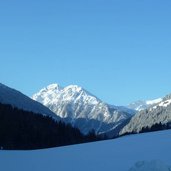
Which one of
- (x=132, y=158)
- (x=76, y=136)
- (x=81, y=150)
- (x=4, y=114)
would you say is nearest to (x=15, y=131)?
(x=4, y=114)

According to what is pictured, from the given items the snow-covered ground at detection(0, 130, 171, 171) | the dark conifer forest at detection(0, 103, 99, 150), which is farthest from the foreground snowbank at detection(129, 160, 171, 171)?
the dark conifer forest at detection(0, 103, 99, 150)

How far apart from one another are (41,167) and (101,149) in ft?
17.1

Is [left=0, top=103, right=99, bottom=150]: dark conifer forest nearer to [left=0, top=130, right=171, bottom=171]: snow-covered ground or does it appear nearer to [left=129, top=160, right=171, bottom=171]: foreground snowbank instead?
[left=0, top=130, right=171, bottom=171]: snow-covered ground

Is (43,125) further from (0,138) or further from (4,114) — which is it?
(0,138)

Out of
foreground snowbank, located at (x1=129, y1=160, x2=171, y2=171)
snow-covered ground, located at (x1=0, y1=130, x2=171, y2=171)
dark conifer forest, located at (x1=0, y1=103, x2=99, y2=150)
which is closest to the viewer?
foreground snowbank, located at (x1=129, y1=160, x2=171, y2=171)

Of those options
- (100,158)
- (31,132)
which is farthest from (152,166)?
(31,132)

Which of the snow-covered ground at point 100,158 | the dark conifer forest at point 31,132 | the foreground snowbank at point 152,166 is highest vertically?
the dark conifer forest at point 31,132

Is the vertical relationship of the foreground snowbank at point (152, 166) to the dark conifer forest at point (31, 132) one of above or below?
below

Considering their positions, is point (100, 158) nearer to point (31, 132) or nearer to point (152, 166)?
point (152, 166)

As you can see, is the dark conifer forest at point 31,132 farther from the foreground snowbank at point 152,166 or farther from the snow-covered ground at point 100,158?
the foreground snowbank at point 152,166

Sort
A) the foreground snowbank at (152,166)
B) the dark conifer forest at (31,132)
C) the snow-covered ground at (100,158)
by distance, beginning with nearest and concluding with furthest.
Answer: the foreground snowbank at (152,166)
the snow-covered ground at (100,158)
the dark conifer forest at (31,132)

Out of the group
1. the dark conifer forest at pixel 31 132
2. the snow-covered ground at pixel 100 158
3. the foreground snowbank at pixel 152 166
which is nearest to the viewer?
the foreground snowbank at pixel 152 166

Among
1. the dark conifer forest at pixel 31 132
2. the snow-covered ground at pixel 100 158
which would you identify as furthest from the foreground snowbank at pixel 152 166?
the dark conifer forest at pixel 31 132

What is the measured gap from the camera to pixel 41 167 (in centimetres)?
2342
